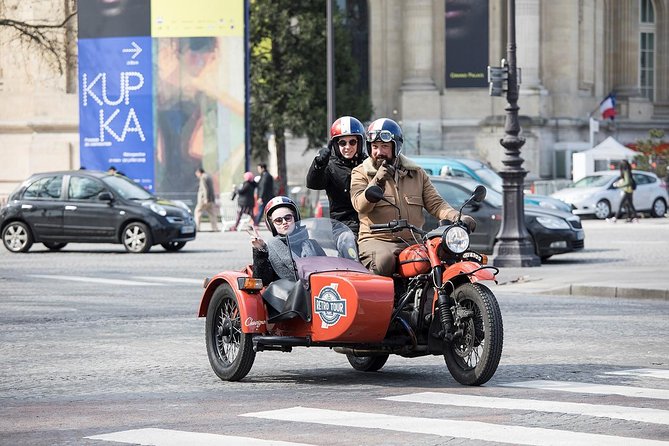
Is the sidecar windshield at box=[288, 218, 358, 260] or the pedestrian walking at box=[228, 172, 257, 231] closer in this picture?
the sidecar windshield at box=[288, 218, 358, 260]

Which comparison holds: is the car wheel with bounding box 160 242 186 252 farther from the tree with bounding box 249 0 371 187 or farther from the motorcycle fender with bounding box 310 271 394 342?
the motorcycle fender with bounding box 310 271 394 342

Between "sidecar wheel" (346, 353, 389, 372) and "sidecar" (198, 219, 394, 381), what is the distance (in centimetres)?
88

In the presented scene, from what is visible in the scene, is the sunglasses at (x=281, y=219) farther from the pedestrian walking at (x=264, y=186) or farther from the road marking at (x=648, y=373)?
the pedestrian walking at (x=264, y=186)

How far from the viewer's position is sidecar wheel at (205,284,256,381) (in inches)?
424

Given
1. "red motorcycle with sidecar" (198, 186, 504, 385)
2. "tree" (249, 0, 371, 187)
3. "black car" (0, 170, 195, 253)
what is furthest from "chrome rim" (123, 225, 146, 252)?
"tree" (249, 0, 371, 187)

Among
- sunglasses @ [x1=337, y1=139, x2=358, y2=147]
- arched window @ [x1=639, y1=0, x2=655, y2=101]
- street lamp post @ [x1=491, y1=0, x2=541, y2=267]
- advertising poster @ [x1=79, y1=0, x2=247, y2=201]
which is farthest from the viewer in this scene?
arched window @ [x1=639, y1=0, x2=655, y2=101]

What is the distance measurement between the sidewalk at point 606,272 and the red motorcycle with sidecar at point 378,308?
872 cm

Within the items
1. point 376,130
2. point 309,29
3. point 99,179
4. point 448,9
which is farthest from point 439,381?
point 448,9

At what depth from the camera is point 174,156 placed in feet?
149

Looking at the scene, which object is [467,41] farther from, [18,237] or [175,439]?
[175,439]

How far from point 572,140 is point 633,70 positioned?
11925 millimetres

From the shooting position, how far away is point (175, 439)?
8188mm

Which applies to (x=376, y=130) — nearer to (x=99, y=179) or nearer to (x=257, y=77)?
(x=99, y=179)

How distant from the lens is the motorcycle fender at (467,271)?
10266mm
